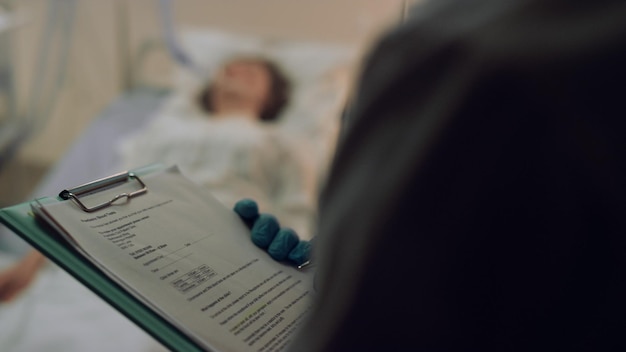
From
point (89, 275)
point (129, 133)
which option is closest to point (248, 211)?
point (89, 275)

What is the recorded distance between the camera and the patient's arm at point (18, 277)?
1424mm

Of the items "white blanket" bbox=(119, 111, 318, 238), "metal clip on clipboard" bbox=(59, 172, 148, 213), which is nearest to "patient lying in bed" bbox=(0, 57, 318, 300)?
"white blanket" bbox=(119, 111, 318, 238)

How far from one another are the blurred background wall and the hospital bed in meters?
0.09

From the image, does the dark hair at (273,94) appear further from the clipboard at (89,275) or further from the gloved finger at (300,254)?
the clipboard at (89,275)

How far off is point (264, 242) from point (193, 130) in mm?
1269

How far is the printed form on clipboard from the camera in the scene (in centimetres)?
68

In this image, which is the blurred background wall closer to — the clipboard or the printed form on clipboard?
the printed form on clipboard

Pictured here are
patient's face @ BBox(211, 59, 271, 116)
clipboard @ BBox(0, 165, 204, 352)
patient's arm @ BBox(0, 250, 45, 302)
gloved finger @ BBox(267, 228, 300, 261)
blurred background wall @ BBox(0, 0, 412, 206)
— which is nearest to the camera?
clipboard @ BBox(0, 165, 204, 352)

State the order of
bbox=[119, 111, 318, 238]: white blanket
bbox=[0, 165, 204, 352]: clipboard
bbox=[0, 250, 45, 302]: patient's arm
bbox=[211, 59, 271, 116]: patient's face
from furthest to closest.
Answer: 1. bbox=[211, 59, 271, 116]: patient's face
2. bbox=[119, 111, 318, 238]: white blanket
3. bbox=[0, 250, 45, 302]: patient's arm
4. bbox=[0, 165, 204, 352]: clipboard

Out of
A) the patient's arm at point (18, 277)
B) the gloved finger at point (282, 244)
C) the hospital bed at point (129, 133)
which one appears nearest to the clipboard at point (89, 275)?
the gloved finger at point (282, 244)

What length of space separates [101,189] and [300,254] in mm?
266

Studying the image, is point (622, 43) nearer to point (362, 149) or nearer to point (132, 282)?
point (362, 149)

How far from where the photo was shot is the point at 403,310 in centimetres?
41

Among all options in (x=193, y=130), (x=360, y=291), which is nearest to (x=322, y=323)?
(x=360, y=291)
